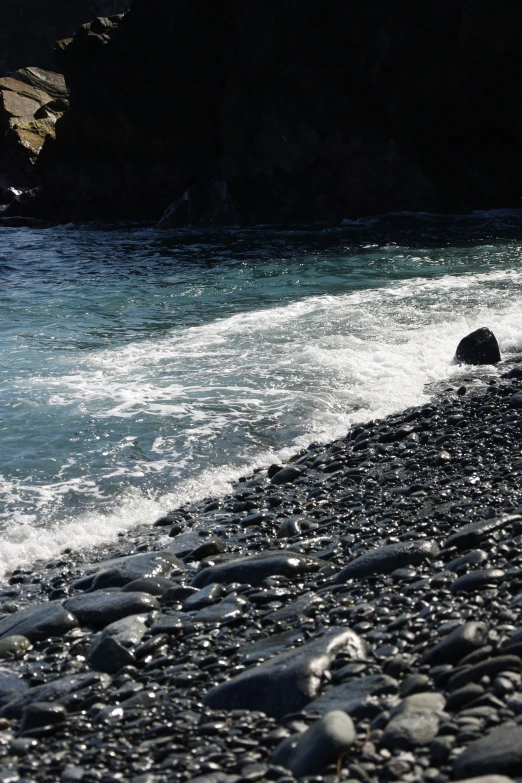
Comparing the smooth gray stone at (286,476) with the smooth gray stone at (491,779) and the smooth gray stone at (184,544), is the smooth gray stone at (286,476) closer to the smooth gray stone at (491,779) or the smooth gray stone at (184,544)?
the smooth gray stone at (184,544)

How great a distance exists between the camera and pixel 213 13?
33.9 m

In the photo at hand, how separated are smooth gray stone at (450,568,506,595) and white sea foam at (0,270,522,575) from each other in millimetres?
3388

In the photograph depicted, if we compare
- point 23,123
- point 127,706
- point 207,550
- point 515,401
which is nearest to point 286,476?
point 207,550

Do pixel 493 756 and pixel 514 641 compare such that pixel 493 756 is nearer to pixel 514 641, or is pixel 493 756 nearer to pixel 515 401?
pixel 514 641

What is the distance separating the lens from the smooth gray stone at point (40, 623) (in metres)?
5.21

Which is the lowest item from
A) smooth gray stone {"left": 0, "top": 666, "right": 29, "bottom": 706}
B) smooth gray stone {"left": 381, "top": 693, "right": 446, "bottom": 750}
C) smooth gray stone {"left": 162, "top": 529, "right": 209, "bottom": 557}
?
smooth gray stone {"left": 0, "top": 666, "right": 29, "bottom": 706}

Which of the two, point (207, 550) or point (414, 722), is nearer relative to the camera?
point (414, 722)

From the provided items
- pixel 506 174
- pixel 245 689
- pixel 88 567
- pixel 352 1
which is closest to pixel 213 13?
pixel 352 1

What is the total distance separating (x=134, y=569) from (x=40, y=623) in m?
0.83

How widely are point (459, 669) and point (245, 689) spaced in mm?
990

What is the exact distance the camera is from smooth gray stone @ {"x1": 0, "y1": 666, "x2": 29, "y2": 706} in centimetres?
452

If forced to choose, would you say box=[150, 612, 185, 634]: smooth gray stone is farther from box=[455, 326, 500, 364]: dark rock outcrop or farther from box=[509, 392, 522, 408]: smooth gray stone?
box=[455, 326, 500, 364]: dark rock outcrop

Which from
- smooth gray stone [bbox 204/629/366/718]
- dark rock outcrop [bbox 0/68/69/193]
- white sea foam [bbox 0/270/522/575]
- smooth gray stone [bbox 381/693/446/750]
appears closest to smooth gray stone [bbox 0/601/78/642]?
white sea foam [bbox 0/270/522/575]

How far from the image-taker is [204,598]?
5.30 m
